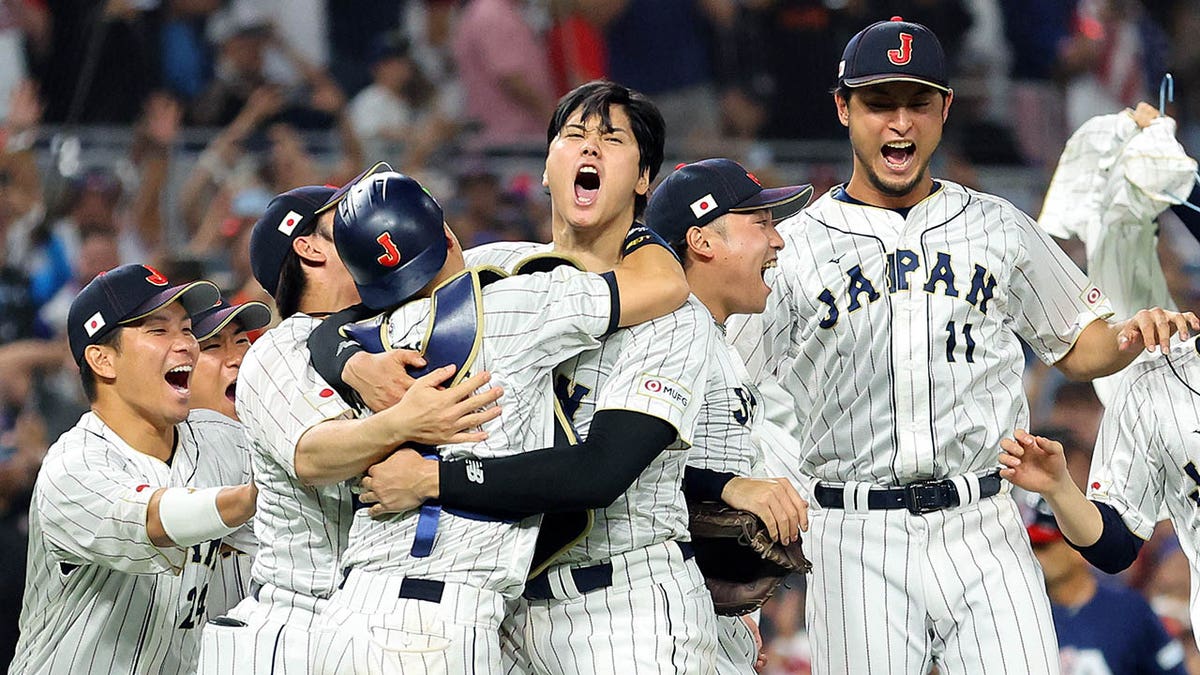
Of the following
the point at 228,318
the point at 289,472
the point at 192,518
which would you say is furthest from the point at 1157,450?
the point at 228,318

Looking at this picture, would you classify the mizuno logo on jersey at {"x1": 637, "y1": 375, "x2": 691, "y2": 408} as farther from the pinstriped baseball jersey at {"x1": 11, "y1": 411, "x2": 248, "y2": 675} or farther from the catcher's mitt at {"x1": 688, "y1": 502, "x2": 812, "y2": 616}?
the pinstriped baseball jersey at {"x1": 11, "y1": 411, "x2": 248, "y2": 675}

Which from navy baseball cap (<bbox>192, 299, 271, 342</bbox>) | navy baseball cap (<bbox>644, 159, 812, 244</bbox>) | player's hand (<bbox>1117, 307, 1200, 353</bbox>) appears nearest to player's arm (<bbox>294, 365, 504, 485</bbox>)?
navy baseball cap (<bbox>644, 159, 812, 244</bbox>)

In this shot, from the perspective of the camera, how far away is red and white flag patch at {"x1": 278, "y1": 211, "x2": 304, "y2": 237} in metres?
3.95

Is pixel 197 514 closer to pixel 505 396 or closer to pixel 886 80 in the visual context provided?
pixel 505 396

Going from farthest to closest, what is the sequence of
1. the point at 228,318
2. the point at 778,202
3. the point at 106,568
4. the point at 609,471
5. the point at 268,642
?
the point at 228,318
the point at 106,568
the point at 778,202
the point at 268,642
the point at 609,471

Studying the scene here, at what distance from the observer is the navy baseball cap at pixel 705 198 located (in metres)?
3.90

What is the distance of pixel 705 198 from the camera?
12.8ft

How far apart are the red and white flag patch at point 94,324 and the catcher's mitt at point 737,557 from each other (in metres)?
1.62

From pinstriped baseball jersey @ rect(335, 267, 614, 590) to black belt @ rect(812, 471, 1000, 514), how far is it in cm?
104

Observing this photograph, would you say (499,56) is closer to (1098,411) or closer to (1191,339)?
(1098,411)

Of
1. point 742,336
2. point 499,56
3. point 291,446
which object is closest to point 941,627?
point 742,336

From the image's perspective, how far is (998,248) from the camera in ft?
12.8

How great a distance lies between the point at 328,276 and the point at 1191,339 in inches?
83.6

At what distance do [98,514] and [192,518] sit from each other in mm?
274
